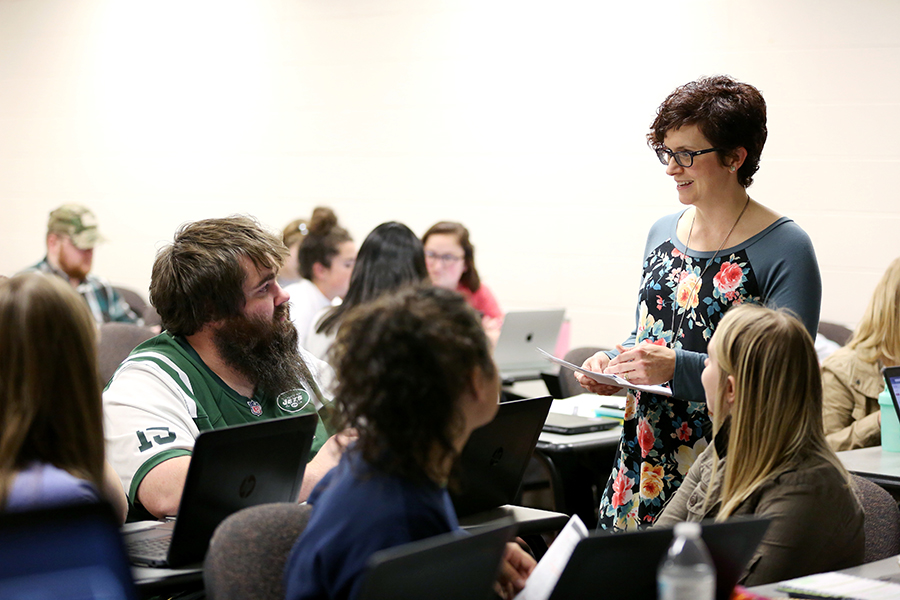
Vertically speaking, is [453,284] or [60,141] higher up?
[60,141]

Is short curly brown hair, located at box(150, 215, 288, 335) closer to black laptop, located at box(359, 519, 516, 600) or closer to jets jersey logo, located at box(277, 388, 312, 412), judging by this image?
jets jersey logo, located at box(277, 388, 312, 412)

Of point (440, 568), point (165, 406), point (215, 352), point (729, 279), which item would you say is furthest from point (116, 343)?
point (440, 568)

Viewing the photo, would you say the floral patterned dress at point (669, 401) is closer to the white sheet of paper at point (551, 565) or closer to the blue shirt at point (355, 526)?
the white sheet of paper at point (551, 565)

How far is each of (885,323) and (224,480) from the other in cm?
222

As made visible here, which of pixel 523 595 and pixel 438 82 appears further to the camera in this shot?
pixel 438 82

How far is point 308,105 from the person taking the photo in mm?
5641

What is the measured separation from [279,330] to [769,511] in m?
1.15

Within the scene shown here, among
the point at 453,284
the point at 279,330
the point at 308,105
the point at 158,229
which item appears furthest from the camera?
the point at 158,229

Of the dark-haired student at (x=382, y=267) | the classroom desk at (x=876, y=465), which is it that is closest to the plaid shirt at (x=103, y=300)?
the dark-haired student at (x=382, y=267)

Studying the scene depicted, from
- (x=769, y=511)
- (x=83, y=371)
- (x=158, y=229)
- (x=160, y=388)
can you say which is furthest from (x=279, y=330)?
(x=158, y=229)

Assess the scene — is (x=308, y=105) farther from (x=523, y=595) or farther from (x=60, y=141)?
(x=523, y=595)

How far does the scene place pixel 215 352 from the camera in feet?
6.67

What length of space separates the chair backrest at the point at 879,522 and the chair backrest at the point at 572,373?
1674 mm

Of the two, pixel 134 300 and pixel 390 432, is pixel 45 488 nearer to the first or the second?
pixel 390 432
